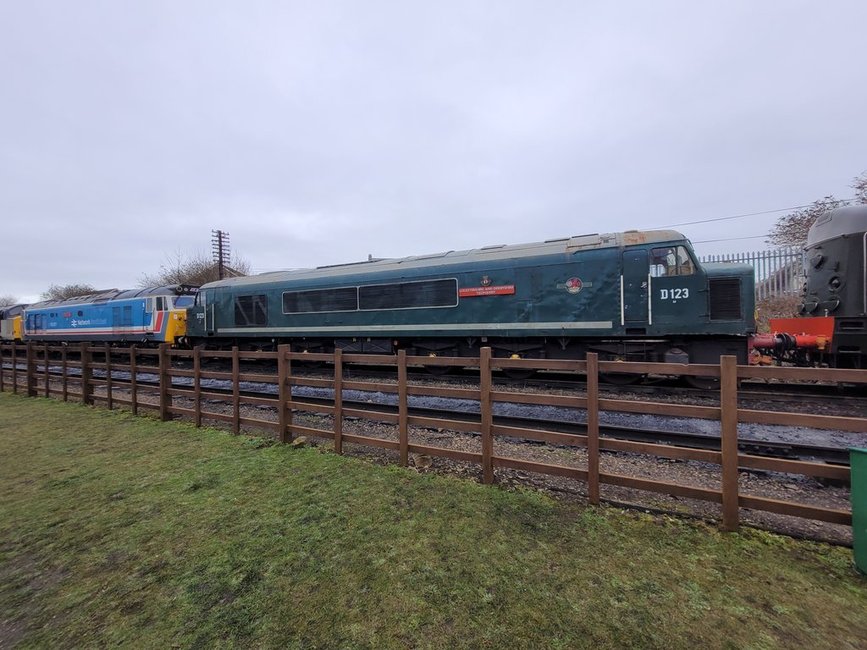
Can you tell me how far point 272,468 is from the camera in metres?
4.38

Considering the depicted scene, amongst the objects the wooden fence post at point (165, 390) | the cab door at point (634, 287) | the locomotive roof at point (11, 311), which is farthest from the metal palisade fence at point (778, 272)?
the locomotive roof at point (11, 311)

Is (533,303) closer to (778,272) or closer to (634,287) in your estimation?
(634,287)

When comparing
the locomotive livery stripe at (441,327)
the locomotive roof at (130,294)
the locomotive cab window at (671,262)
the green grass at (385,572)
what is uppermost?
the locomotive roof at (130,294)

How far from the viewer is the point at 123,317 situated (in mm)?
17953

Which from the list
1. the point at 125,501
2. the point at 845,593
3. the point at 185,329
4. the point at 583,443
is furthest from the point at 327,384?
the point at 185,329

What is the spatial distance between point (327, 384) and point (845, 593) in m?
4.56

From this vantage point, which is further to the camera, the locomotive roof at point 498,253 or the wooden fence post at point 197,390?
the locomotive roof at point 498,253

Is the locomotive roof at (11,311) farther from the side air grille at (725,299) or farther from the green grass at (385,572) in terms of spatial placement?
the side air grille at (725,299)

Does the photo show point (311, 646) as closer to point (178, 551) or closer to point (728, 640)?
point (178, 551)

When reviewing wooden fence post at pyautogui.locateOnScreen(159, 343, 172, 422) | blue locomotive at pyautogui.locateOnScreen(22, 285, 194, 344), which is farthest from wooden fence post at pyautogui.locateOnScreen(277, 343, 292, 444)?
blue locomotive at pyautogui.locateOnScreen(22, 285, 194, 344)

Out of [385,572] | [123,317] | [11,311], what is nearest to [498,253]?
[385,572]

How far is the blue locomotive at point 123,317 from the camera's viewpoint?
55.1 ft

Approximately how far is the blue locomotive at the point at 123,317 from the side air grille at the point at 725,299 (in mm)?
17843

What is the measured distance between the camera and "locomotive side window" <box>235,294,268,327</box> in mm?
13539
